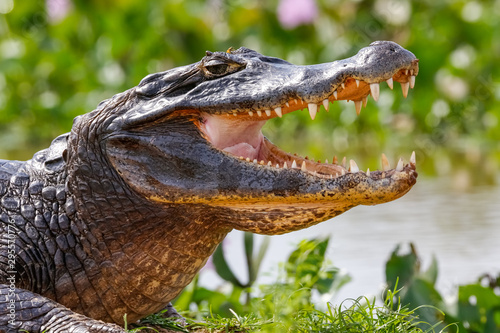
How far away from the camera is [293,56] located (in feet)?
41.2

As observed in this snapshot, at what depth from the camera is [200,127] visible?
3053mm

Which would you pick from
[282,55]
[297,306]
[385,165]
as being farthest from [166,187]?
[282,55]

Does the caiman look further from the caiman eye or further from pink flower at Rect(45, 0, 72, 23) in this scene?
pink flower at Rect(45, 0, 72, 23)

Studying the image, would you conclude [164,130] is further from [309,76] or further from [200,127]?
[309,76]

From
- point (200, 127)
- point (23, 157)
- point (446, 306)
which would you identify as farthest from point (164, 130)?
point (23, 157)

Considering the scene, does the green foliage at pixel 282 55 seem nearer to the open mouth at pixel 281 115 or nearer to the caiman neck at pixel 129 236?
the open mouth at pixel 281 115

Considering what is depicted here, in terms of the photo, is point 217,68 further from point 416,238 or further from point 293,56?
point 293,56

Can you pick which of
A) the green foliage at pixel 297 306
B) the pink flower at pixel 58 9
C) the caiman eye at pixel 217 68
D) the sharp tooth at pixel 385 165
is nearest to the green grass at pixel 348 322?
the green foliage at pixel 297 306

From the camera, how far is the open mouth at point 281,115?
2.83 meters

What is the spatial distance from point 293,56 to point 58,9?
359 cm

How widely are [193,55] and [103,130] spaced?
9.14 meters

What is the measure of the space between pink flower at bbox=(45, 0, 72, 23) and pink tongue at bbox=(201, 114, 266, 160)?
31.5 ft

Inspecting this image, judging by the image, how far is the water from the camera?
17.2 ft

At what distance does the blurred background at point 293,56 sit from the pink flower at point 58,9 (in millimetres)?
16
